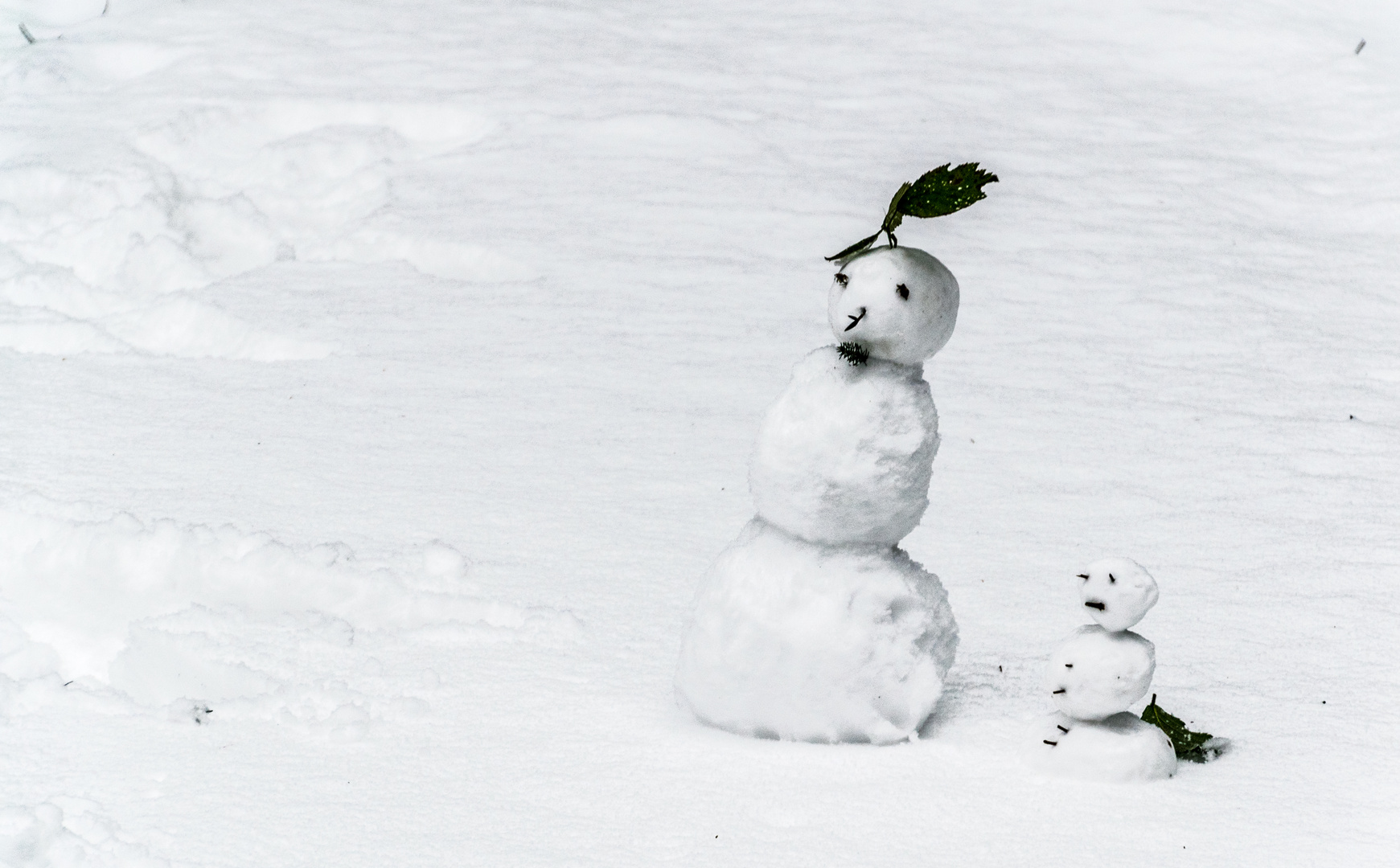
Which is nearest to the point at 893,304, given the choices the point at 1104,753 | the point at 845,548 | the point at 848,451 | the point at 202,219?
the point at 848,451

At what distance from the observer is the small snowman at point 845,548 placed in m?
2.62

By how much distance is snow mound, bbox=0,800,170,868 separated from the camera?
230 centimetres

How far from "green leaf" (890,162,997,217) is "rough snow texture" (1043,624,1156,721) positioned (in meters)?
0.78

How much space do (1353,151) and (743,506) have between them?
4314mm

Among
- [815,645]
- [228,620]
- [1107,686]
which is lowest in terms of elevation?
[228,620]

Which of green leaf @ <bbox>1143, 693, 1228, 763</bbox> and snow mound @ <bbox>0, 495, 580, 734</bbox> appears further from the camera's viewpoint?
snow mound @ <bbox>0, 495, 580, 734</bbox>

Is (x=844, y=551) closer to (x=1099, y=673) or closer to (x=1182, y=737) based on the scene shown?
(x=1099, y=673)

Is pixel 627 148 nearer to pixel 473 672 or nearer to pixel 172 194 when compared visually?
pixel 172 194

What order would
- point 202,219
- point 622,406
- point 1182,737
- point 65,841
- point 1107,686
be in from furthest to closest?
point 202,219
point 622,406
point 1182,737
point 1107,686
point 65,841

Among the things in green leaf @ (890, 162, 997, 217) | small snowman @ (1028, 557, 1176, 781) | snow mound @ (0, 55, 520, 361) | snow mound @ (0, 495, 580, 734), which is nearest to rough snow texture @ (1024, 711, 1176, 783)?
small snowman @ (1028, 557, 1176, 781)

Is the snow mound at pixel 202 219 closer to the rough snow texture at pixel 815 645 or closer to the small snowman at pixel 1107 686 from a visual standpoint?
the rough snow texture at pixel 815 645

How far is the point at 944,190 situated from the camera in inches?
102

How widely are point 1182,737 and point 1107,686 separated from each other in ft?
0.75

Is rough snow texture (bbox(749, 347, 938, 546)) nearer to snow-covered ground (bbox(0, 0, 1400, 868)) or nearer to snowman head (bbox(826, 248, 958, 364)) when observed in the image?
snowman head (bbox(826, 248, 958, 364))
